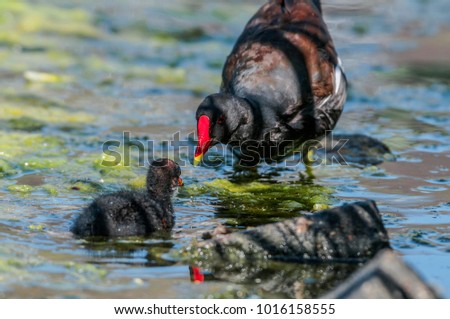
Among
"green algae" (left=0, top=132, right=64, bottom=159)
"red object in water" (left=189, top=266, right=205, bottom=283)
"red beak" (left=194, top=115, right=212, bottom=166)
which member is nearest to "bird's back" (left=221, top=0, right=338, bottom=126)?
"red beak" (left=194, top=115, right=212, bottom=166)

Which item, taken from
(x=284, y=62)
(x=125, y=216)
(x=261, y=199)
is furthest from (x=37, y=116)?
(x=125, y=216)

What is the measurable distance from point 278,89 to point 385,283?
131 inches

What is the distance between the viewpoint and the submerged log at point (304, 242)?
4.83 metres

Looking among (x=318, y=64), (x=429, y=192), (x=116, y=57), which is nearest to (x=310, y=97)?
(x=318, y=64)

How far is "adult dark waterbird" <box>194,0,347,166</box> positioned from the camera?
660 cm

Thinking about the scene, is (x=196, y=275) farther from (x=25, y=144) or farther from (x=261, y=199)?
(x=25, y=144)

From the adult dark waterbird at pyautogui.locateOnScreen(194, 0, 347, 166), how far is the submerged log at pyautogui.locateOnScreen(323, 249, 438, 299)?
253cm

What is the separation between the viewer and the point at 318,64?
7.37 metres

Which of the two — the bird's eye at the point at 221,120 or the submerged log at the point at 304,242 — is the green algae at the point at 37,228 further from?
the bird's eye at the point at 221,120

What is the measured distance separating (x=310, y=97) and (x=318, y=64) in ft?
1.21

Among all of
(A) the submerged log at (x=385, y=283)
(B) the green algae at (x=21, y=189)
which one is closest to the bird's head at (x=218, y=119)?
(B) the green algae at (x=21, y=189)

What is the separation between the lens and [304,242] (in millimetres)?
4879

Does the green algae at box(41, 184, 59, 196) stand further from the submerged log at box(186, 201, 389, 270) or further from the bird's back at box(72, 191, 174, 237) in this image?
the submerged log at box(186, 201, 389, 270)
